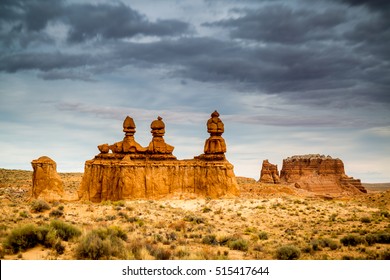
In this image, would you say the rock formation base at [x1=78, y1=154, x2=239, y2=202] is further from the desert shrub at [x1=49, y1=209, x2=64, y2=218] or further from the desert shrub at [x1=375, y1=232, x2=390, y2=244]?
the desert shrub at [x1=375, y1=232, x2=390, y2=244]

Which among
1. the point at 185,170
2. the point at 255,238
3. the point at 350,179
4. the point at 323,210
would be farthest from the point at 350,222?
the point at 350,179

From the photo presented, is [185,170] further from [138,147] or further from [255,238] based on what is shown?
[255,238]

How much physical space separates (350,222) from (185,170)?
74.3ft

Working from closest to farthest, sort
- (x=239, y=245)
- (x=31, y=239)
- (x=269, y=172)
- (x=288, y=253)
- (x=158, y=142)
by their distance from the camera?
(x=31, y=239), (x=288, y=253), (x=239, y=245), (x=158, y=142), (x=269, y=172)

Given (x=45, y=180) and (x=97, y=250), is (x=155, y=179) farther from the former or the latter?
(x=97, y=250)

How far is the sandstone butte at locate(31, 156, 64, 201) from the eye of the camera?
42656 mm

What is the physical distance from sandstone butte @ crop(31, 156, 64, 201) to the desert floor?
18.3m

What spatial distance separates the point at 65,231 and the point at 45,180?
3052cm

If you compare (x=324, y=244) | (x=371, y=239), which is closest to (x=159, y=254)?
(x=324, y=244)

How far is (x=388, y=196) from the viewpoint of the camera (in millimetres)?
48656

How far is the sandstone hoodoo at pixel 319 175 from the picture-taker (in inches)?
3858

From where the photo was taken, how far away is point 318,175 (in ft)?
338

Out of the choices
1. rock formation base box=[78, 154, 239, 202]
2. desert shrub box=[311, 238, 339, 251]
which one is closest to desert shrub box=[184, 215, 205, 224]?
desert shrub box=[311, 238, 339, 251]

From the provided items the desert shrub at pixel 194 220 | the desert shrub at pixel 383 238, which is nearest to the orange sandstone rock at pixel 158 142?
the desert shrub at pixel 194 220
